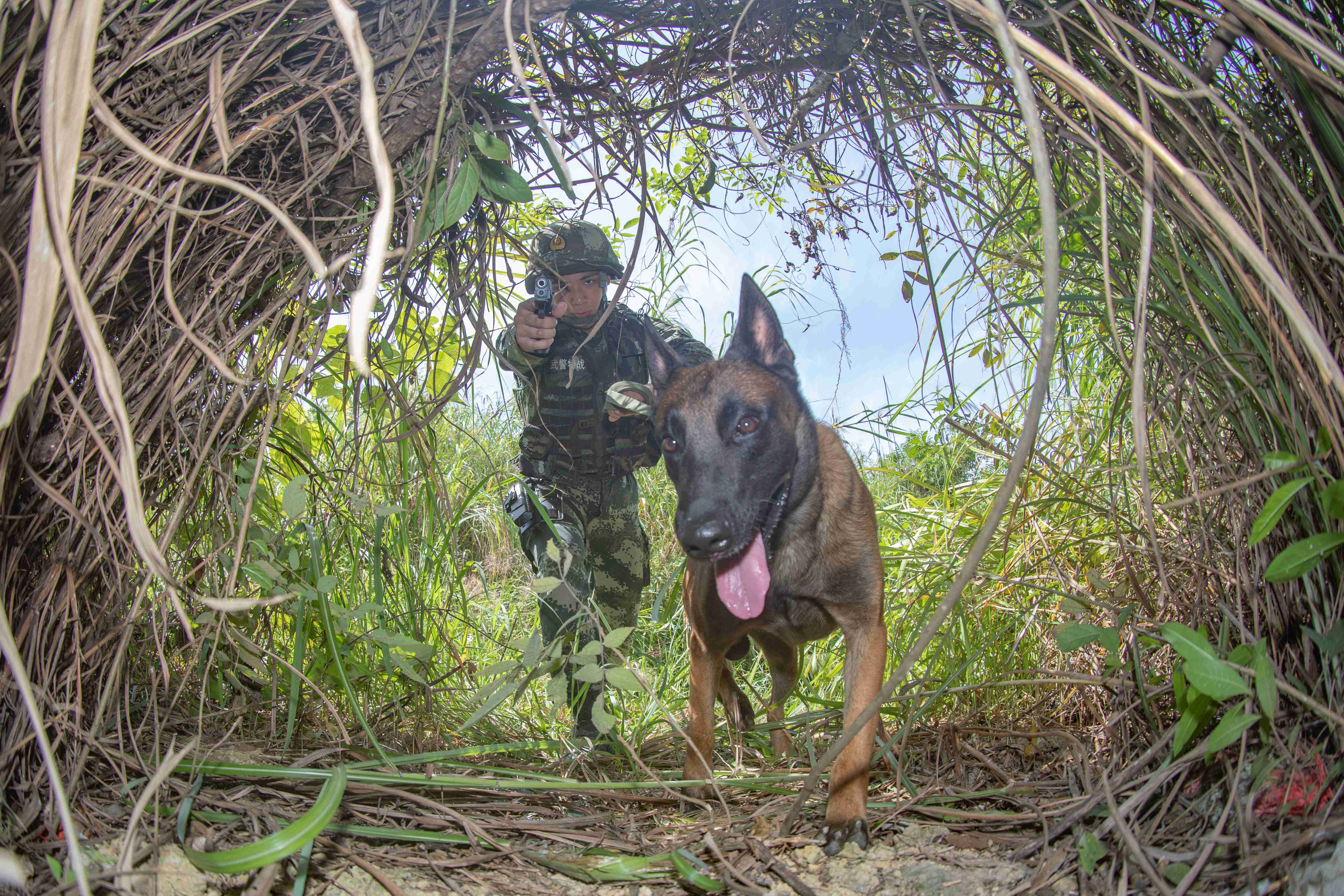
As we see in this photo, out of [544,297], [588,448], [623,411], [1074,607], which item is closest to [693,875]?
[1074,607]

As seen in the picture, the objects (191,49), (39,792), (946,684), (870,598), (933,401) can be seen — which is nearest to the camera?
(39,792)

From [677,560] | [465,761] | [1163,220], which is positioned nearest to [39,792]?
[465,761]

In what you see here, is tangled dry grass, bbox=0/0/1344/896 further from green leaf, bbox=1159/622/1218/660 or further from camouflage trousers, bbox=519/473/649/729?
camouflage trousers, bbox=519/473/649/729

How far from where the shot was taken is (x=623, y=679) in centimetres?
204

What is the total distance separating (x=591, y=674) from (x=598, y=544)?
3.24 meters

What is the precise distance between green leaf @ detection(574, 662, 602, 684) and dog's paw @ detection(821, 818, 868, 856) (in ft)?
2.61

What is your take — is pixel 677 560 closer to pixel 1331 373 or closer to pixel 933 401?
pixel 933 401

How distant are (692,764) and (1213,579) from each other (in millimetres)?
1748

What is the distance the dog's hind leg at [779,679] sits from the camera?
3.40m

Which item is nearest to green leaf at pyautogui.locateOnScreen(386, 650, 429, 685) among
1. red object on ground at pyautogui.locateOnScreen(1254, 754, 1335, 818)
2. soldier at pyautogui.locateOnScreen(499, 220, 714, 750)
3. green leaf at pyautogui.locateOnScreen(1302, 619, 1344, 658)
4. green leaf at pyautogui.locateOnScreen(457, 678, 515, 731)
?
green leaf at pyautogui.locateOnScreen(457, 678, 515, 731)

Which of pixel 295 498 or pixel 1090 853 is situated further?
pixel 295 498

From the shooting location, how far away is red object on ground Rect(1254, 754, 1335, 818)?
1.42 meters

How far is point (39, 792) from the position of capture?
5.42 feet

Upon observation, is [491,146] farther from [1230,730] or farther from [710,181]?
[1230,730]
